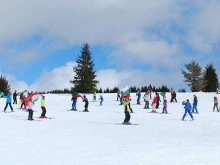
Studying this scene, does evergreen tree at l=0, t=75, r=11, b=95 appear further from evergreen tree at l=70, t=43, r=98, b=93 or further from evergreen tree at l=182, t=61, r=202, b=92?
evergreen tree at l=182, t=61, r=202, b=92

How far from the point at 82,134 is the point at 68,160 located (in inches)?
239

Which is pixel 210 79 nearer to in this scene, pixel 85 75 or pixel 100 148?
pixel 85 75

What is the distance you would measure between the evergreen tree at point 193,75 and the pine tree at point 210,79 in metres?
4.31

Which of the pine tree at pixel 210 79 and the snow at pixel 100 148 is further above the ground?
the pine tree at pixel 210 79

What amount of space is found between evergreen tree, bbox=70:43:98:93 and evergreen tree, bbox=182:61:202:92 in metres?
→ 23.8

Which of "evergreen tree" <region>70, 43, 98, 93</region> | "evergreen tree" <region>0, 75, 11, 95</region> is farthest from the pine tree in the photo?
"evergreen tree" <region>0, 75, 11, 95</region>

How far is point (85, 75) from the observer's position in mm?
75875

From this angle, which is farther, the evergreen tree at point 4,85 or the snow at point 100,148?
the evergreen tree at point 4,85

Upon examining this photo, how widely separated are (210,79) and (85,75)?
34897mm

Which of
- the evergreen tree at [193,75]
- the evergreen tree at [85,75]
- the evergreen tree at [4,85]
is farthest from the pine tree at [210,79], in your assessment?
the evergreen tree at [4,85]

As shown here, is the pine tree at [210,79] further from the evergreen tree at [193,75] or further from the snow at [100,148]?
the snow at [100,148]

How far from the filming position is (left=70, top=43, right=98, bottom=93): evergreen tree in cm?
7425

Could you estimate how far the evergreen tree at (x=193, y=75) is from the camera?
77750 millimetres

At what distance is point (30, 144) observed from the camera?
13.4 meters
